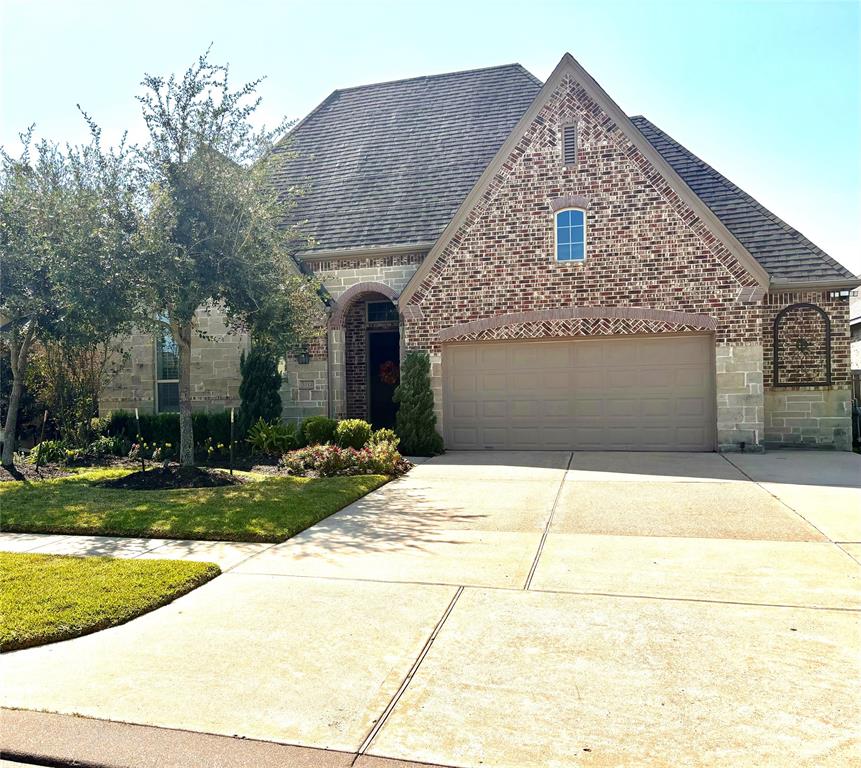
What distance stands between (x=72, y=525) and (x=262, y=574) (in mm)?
Result: 3242

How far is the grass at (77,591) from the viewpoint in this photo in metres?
4.46

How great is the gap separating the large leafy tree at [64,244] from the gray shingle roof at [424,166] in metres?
4.72

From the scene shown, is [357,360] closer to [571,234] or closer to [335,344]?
[335,344]

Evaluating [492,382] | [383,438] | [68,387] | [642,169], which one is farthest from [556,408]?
[68,387]

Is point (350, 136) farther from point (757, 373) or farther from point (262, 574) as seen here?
point (262, 574)

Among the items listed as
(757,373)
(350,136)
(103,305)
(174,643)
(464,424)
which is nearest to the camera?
(174,643)

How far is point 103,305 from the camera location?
33.9ft

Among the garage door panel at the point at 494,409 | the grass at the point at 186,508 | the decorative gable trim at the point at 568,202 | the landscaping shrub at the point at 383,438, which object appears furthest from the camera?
the garage door panel at the point at 494,409

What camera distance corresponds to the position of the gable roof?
16734mm

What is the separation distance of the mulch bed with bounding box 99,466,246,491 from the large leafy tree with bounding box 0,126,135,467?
94.2 inches

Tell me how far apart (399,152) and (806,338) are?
1103 cm

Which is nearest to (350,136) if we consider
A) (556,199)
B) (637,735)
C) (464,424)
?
(556,199)

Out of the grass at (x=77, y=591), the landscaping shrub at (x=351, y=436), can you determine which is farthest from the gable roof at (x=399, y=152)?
the grass at (x=77, y=591)

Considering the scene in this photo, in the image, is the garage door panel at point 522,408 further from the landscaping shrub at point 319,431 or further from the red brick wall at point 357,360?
the red brick wall at point 357,360
